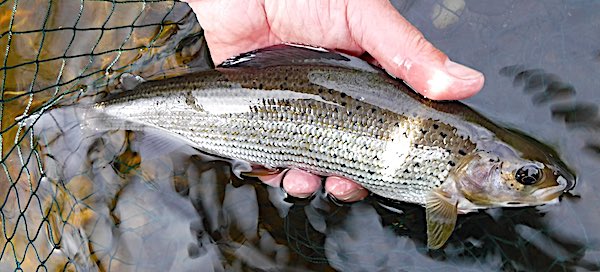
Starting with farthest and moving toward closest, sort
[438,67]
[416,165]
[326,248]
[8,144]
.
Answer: [8,144]
[326,248]
[416,165]
[438,67]

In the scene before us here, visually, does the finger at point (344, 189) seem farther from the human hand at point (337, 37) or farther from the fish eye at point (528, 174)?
the fish eye at point (528, 174)

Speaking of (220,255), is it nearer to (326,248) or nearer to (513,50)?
(326,248)

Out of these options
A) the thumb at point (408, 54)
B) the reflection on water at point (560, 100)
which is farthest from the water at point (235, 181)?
the thumb at point (408, 54)

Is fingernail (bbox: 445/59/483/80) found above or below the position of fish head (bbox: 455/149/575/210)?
above

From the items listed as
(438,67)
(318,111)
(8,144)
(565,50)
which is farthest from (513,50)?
(8,144)

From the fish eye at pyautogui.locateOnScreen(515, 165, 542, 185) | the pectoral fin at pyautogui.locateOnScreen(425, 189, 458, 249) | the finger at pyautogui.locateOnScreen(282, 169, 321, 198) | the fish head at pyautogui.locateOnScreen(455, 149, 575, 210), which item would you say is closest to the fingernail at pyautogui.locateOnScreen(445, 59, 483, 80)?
the fish head at pyautogui.locateOnScreen(455, 149, 575, 210)

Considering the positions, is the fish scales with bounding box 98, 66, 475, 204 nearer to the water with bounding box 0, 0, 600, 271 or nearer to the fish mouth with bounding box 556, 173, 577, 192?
the water with bounding box 0, 0, 600, 271
